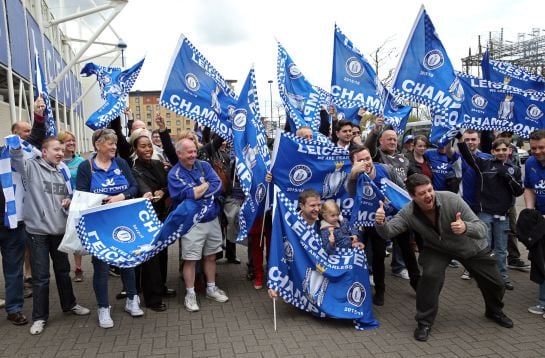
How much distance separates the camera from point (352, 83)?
664cm

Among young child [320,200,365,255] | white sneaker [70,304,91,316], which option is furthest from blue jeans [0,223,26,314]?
young child [320,200,365,255]

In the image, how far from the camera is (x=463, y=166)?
585 cm

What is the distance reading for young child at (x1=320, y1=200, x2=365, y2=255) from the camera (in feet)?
15.3

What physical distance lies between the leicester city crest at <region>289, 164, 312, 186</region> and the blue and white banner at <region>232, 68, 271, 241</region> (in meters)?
0.35

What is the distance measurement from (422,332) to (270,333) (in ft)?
4.65

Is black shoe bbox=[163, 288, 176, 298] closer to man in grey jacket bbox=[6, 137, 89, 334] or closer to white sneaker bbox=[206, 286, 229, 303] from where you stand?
white sneaker bbox=[206, 286, 229, 303]

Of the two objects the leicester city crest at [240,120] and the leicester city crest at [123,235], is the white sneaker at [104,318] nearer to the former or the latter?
the leicester city crest at [123,235]

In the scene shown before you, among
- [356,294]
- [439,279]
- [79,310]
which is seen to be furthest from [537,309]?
[79,310]

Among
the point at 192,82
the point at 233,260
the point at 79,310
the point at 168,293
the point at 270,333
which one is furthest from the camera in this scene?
the point at 233,260

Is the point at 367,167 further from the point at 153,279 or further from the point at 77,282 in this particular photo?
the point at 77,282

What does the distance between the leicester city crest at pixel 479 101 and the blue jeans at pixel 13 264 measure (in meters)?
5.79

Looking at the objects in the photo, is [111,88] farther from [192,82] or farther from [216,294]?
[216,294]

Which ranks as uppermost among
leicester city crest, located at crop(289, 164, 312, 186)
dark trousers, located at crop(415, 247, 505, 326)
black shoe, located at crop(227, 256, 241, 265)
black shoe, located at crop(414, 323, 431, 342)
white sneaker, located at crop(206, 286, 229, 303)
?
leicester city crest, located at crop(289, 164, 312, 186)

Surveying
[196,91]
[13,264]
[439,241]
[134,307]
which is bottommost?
[134,307]
